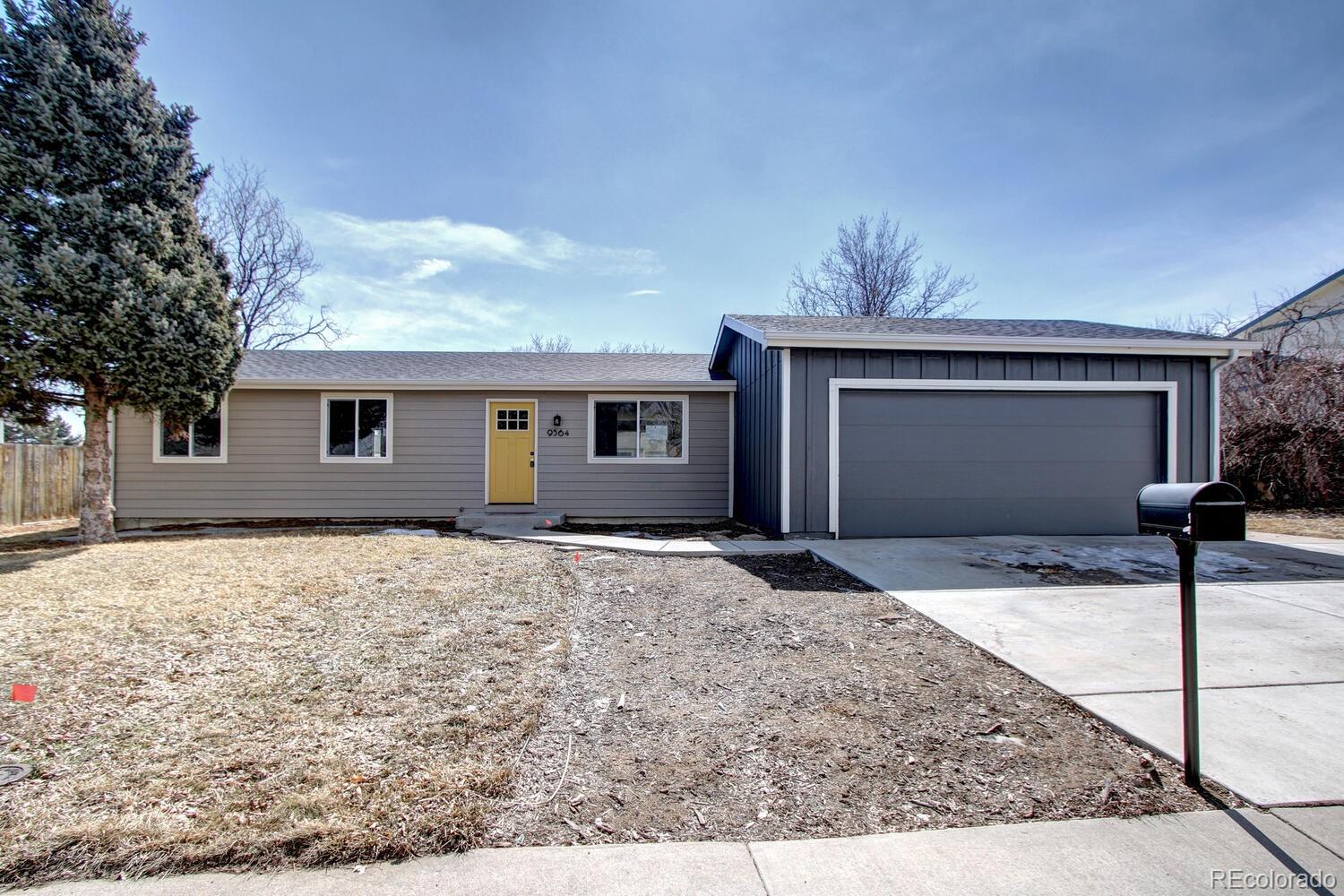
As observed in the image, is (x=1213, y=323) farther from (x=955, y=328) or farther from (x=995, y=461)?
(x=995, y=461)

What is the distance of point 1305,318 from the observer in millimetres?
15031

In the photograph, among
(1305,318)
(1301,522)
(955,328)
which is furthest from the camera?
(1305,318)

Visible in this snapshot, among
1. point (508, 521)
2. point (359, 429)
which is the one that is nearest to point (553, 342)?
point (359, 429)

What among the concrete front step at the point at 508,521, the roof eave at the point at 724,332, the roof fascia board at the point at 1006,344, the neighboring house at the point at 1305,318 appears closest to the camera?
the roof fascia board at the point at 1006,344

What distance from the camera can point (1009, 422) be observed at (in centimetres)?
830

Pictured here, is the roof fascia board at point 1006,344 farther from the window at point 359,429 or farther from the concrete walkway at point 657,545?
the window at point 359,429

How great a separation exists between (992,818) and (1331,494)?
588 inches

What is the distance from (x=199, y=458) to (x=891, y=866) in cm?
1252

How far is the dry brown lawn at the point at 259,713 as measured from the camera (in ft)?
6.24

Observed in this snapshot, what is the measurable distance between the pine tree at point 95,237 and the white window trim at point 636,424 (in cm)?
561

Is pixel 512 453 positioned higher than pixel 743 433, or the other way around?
pixel 743 433

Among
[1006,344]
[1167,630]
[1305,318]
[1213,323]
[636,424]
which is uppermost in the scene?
[1213,323]

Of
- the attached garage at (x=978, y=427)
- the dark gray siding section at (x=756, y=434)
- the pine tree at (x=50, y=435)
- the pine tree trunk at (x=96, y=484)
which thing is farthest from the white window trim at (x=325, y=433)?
the pine tree at (x=50, y=435)

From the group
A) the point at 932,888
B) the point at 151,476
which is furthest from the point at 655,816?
the point at 151,476
